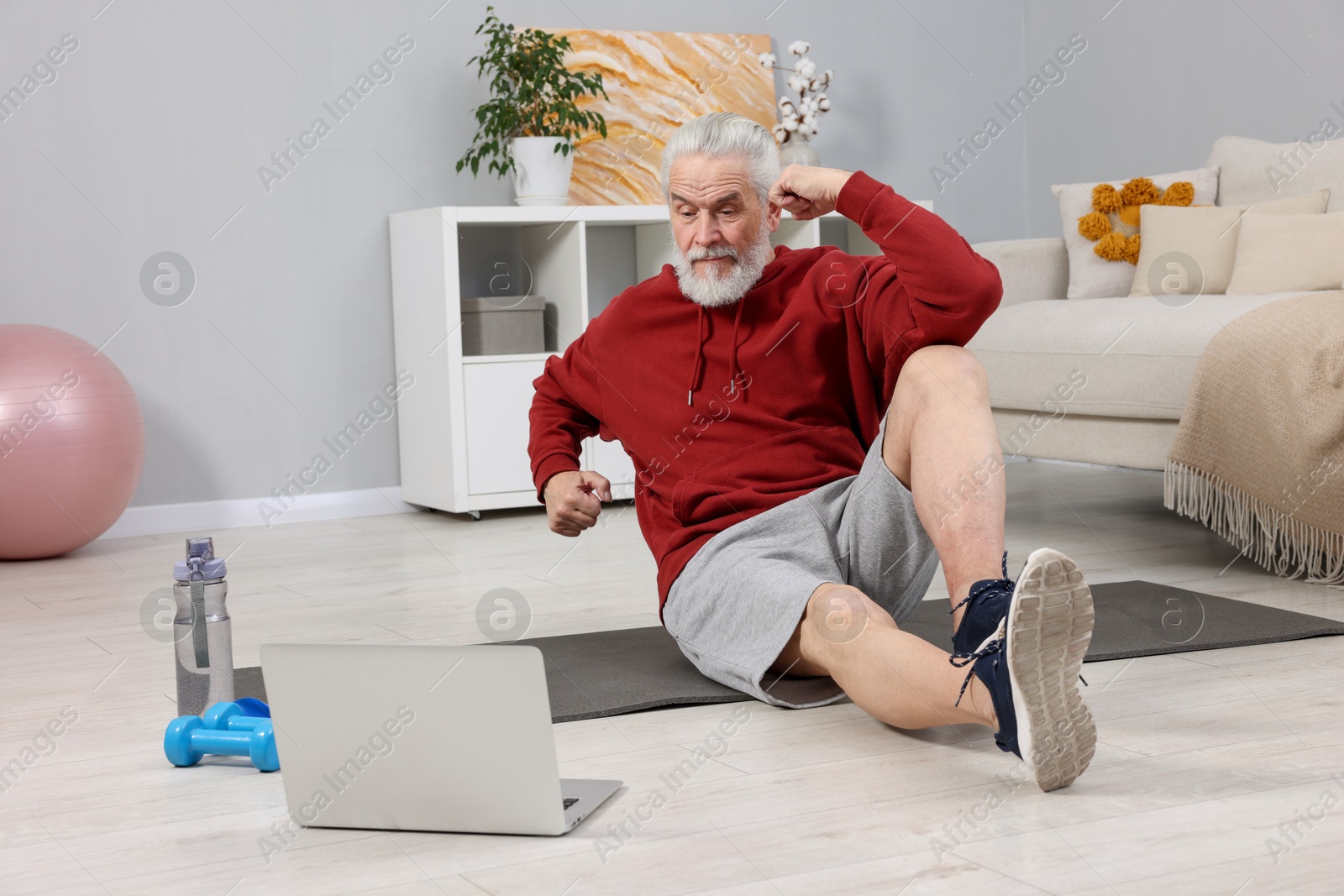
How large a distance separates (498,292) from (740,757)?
8.21 feet

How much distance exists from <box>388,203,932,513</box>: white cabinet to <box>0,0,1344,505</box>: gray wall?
0.14 m

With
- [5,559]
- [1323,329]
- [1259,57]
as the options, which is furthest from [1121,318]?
[5,559]

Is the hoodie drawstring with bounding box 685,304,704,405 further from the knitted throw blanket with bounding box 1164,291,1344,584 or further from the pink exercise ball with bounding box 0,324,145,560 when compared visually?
the pink exercise ball with bounding box 0,324,145,560

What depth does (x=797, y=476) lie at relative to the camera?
1679mm

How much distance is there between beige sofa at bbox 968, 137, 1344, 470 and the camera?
2463 mm

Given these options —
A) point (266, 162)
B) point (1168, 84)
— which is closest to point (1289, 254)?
point (1168, 84)

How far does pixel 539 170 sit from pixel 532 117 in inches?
6.1

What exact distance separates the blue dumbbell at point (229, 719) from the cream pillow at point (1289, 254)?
226cm

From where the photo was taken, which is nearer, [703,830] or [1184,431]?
[703,830]

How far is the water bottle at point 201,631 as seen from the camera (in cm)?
151

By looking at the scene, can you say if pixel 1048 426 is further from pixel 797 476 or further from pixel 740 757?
pixel 740 757

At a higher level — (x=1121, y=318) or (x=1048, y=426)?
(x=1121, y=318)

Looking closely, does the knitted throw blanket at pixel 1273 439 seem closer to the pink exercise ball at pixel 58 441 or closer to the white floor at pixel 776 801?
the white floor at pixel 776 801

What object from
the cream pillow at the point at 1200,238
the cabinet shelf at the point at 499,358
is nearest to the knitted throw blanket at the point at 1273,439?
the cream pillow at the point at 1200,238
